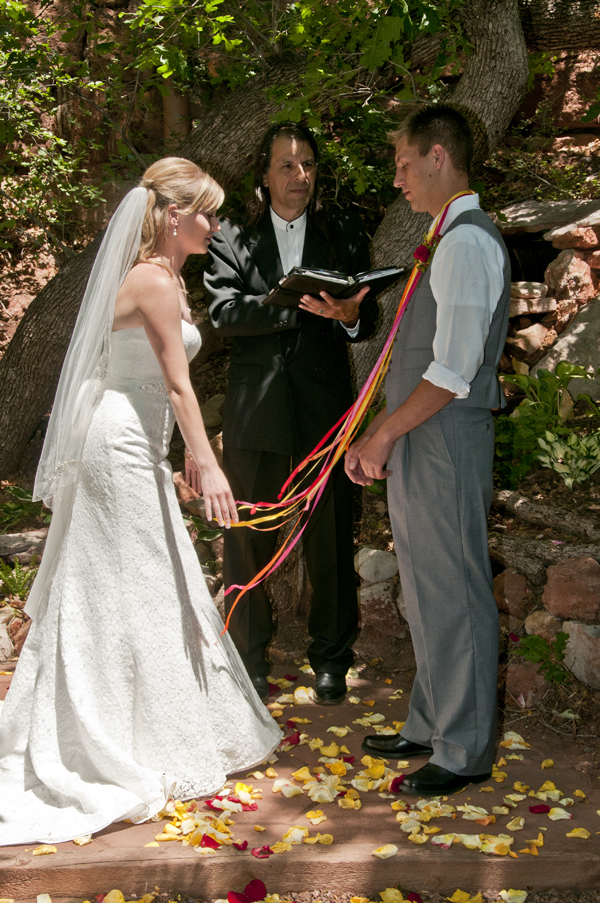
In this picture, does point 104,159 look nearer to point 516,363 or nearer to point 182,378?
point 516,363

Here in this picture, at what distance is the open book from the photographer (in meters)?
2.80

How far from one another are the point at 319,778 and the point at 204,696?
1.77ft

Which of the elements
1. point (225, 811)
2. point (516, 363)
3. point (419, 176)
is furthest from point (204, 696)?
point (516, 363)

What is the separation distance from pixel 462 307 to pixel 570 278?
3908 millimetres

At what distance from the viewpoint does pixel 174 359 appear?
263 cm

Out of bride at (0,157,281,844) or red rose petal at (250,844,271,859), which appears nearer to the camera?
red rose petal at (250,844,271,859)

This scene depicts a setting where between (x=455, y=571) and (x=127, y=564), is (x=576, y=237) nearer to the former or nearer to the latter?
(x=455, y=571)

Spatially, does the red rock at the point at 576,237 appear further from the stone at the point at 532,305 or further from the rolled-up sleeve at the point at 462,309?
the rolled-up sleeve at the point at 462,309

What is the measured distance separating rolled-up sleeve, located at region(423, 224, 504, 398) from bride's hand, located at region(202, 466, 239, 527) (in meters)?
0.78

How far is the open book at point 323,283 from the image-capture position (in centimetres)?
280

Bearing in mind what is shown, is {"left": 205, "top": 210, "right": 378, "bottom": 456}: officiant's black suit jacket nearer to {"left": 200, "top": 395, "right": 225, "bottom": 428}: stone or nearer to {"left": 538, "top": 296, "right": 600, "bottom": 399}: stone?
{"left": 538, "top": 296, "right": 600, "bottom": 399}: stone

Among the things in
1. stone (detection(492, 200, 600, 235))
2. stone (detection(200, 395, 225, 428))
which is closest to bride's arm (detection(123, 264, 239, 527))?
stone (detection(200, 395, 225, 428))

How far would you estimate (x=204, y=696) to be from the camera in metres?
2.83

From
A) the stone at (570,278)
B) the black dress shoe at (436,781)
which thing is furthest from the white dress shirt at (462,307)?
the stone at (570,278)
